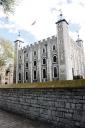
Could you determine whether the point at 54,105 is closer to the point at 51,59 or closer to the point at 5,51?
the point at 5,51

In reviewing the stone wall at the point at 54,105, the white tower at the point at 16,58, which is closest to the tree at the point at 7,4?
the stone wall at the point at 54,105

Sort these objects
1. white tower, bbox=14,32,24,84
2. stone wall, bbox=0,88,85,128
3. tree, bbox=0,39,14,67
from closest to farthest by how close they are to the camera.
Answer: stone wall, bbox=0,88,85,128, tree, bbox=0,39,14,67, white tower, bbox=14,32,24,84

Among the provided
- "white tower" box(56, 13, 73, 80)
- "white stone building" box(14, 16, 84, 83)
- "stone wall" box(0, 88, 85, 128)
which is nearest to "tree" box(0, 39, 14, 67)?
"white stone building" box(14, 16, 84, 83)

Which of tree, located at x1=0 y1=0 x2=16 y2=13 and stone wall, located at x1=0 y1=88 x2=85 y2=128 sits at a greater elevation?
tree, located at x1=0 y1=0 x2=16 y2=13

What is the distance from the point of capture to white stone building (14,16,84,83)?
30.6 m

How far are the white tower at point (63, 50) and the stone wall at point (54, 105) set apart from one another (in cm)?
2073

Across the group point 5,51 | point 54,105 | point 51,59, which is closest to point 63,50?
point 51,59

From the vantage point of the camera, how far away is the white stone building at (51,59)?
30.6 m

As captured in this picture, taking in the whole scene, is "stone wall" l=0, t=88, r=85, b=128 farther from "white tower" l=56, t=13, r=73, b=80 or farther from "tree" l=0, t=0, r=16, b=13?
"white tower" l=56, t=13, r=73, b=80

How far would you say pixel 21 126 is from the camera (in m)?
6.53

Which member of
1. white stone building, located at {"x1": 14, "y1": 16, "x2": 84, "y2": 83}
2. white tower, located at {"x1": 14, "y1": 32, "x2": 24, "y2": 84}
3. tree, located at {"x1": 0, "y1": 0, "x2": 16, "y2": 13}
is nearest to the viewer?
tree, located at {"x1": 0, "y1": 0, "x2": 16, "y2": 13}

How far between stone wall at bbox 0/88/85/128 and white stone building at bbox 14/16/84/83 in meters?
20.9

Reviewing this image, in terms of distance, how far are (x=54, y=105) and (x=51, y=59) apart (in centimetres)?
2679

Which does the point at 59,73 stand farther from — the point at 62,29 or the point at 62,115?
the point at 62,115
